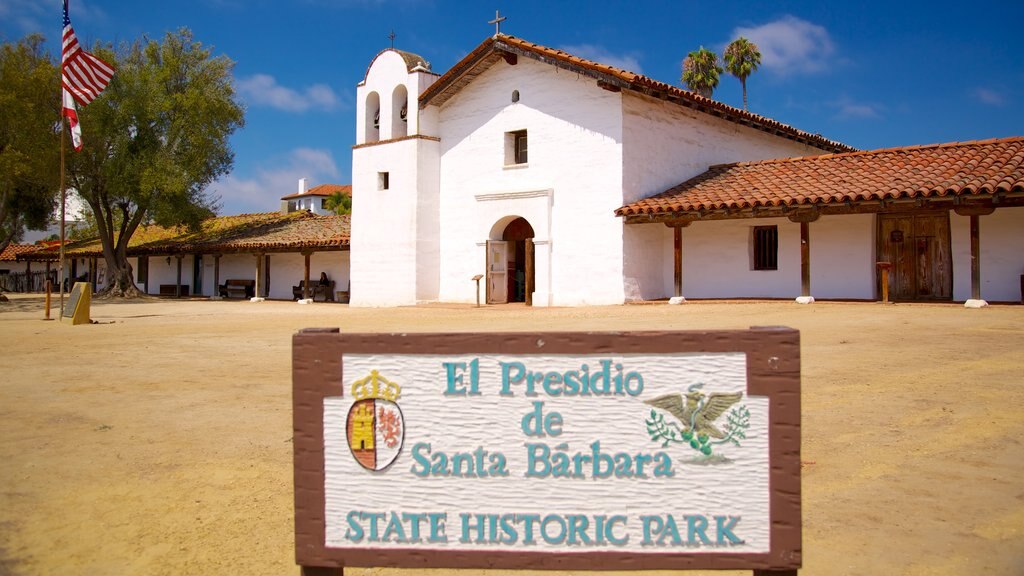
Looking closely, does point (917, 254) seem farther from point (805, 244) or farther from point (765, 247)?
point (765, 247)

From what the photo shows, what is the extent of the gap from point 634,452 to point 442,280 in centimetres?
2095

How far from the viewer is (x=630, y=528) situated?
234 cm

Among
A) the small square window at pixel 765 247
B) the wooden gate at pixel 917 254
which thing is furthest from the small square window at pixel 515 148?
the wooden gate at pixel 917 254

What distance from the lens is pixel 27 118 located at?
2389 centimetres

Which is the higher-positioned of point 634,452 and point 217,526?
point 634,452

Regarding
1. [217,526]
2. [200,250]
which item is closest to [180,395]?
[217,526]

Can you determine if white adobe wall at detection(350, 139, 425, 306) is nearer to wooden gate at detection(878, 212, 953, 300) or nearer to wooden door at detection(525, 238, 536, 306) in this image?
wooden door at detection(525, 238, 536, 306)

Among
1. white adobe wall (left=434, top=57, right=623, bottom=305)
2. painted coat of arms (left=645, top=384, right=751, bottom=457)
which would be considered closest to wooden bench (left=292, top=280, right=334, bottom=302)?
white adobe wall (left=434, top=57, right=623, bottom=305)

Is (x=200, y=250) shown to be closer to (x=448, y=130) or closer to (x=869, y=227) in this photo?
(x=448, y=130)

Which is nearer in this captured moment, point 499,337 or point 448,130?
point 499,337

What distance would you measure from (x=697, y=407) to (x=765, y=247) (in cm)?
1857

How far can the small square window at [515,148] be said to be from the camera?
71.9ft

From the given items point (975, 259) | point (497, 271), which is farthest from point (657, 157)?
point (975, 259)

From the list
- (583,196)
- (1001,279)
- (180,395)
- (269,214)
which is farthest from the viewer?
(269,214)
